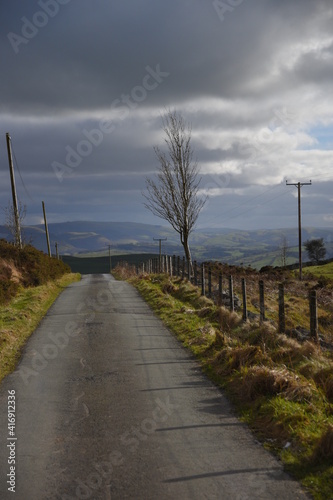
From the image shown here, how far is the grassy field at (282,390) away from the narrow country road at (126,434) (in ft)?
0.94

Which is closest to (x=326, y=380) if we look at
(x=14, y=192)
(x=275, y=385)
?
(x=275, y=385)

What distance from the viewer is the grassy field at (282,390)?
5.75m

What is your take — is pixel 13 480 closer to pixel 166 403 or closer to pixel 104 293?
pixel 166 403

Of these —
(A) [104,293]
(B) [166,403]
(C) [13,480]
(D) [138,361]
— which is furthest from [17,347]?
(A) [104,293]

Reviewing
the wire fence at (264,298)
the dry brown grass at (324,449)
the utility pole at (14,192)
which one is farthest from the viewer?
the utility pole at (14,192)

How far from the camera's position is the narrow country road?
524cm

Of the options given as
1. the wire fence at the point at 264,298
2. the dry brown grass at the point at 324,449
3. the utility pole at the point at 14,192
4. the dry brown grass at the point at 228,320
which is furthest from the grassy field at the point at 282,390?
the utility pole at the point at 14,192

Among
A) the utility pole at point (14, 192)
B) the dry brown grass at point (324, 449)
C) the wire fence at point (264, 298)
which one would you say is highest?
the utility pole at point (14, 192)

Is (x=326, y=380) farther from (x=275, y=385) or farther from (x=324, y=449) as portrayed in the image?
(x=324, y=449)

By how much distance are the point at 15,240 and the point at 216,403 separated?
35315 mm

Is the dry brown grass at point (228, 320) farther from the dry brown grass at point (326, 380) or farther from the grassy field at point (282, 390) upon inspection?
the dry brown grass at point (326, 380)

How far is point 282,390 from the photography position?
8148 mm

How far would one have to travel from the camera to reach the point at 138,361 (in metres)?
11.1

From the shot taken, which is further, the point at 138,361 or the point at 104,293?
the point at 104,293
